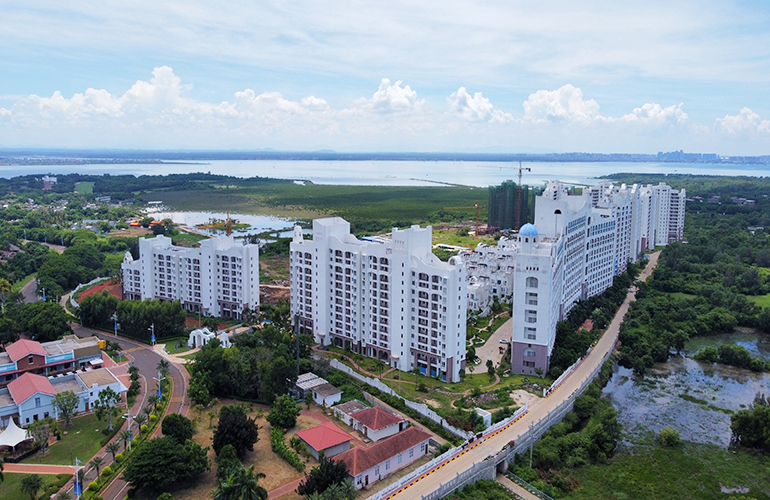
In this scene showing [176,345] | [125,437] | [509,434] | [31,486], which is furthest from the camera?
[176,345]

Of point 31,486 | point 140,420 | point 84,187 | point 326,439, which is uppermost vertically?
point 84,187

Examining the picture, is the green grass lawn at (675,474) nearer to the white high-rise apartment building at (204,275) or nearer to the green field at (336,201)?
the white high-rise apartment building at (204,275)

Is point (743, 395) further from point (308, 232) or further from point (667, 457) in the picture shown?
point (308, 232)

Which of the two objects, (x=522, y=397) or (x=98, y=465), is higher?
(x=98, y=465)

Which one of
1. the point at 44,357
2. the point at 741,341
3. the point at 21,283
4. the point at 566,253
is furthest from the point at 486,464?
the point at 21,283

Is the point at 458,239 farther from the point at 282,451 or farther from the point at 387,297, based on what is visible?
the point at 282,451

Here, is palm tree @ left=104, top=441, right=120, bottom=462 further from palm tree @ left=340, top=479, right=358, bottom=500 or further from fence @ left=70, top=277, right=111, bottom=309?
fence @ left=70, top=277, right=111, bottom=309

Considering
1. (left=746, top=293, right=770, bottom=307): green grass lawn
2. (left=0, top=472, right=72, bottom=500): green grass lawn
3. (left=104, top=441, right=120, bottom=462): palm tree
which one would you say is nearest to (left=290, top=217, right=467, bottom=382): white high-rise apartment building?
(left=104, top=441, right=120, bottom=462): palm tree
